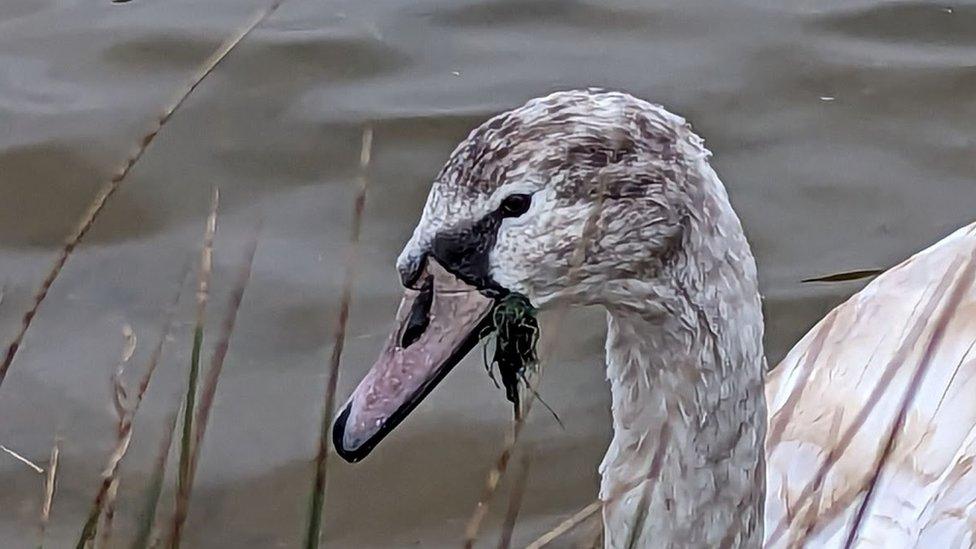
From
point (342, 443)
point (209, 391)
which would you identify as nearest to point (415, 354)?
point (342, 443)

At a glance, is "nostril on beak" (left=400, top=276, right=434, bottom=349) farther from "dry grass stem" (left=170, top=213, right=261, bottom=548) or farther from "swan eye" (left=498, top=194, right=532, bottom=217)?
"dry grass stem" (left=170, top=213, right=261, bottom=548)

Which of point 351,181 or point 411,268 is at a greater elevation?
point 411,268

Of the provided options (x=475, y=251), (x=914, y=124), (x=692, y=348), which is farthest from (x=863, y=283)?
(x=475, y=251)

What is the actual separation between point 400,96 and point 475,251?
10.5ft

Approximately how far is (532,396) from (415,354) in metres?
0.39

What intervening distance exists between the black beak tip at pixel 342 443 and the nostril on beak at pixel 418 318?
0.13 meters

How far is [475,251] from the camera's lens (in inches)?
99.3

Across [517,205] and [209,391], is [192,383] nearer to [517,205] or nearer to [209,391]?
[209,391]

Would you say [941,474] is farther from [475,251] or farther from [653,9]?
[653,9]

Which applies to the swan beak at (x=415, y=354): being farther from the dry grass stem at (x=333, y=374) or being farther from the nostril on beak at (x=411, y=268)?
the dry grass stem at (x=333, y=374)

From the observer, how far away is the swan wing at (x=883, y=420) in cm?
330

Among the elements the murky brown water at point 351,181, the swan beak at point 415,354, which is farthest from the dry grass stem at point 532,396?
the murky brown water at point 351,181

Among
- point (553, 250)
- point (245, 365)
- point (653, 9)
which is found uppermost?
point (553, 250)

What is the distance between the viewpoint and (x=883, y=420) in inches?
139
